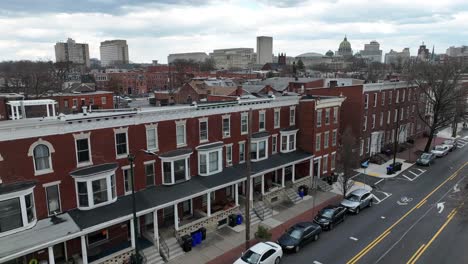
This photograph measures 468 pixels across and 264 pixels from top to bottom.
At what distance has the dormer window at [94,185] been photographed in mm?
18688

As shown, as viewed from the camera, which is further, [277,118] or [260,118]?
[277,118]

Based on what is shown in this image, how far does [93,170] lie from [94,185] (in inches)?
36.2

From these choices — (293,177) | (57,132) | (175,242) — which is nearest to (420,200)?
(293,177)

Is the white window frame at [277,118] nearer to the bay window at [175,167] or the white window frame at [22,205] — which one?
the bay window at [175,167]

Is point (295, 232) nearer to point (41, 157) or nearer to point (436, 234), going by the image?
point (436, 234)

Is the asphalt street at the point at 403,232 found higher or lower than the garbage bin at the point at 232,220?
lower

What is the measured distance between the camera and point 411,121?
5544cm

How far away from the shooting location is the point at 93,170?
19.1 metres

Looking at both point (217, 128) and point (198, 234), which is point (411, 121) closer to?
point (217, 128)

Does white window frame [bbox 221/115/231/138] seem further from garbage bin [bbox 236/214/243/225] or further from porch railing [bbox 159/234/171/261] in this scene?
porch railing [bbox 159/234/171/261]

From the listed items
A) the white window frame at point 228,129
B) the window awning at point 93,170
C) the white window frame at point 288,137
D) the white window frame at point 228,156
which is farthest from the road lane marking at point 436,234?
the window awning at point 93,170

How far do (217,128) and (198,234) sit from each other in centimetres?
868

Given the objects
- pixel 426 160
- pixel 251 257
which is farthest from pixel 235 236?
pixel 426 160

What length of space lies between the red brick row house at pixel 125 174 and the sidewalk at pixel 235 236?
1.13m
